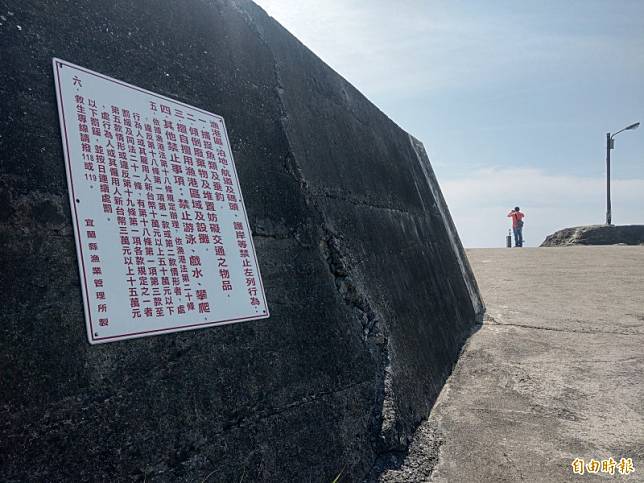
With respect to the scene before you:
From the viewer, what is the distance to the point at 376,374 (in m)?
2.86

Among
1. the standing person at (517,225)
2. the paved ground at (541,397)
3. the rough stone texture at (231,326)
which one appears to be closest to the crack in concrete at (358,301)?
the rough stone texture at (231,326)

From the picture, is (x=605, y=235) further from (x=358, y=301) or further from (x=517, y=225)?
(x=358, y=301)

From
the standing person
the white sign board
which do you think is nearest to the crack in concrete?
the white sign board

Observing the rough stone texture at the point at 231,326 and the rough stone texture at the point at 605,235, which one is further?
the rough stone texture at the point at 605,235

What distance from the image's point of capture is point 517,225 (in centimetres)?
1770

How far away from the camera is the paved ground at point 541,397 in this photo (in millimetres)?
2777

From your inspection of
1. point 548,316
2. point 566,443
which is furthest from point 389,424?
point 548,316

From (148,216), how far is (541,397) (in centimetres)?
316

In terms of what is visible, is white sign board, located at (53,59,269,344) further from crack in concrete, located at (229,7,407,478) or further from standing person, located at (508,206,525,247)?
standing person, located at (508,206,525,247)

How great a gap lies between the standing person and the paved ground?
33.2ft

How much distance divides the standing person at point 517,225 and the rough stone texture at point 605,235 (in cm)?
258

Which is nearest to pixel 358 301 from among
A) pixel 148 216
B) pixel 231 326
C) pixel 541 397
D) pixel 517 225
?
pixel 231 326

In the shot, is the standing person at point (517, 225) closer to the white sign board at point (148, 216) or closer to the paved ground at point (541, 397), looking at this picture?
the paved ground at point (541, 397)

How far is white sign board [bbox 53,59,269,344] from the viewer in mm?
1770
